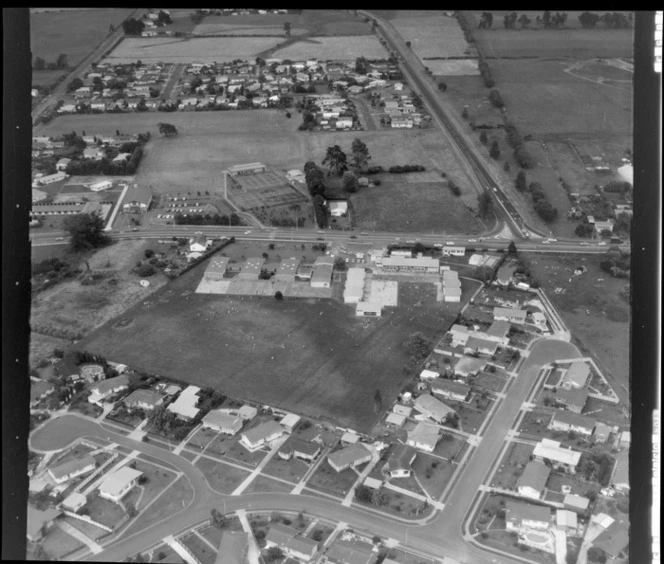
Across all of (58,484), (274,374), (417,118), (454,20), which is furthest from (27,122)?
(454,20)

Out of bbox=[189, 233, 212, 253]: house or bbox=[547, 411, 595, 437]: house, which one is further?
bbox=[189, 233, 212, 253]: house

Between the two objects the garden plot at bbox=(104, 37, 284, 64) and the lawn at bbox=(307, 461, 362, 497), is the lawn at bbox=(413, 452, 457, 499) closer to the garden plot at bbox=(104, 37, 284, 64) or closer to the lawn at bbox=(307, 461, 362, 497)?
the lawn at bbox=(307, 461, 362, 497)

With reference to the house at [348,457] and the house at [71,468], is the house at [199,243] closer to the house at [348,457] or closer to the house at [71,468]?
the house at [71,468]

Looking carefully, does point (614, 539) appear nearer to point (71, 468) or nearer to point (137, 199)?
point (71, 468)

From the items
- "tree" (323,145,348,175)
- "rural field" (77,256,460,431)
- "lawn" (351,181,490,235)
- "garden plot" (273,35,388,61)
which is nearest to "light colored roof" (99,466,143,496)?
"rural field" (77,256,460,431)

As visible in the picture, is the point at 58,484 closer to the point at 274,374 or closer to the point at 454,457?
the point at 274,374

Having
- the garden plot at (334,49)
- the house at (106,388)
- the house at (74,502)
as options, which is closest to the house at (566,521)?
the house at (74,502)
